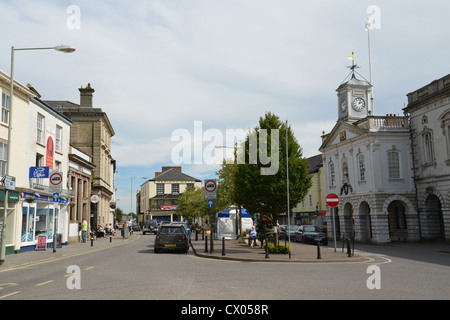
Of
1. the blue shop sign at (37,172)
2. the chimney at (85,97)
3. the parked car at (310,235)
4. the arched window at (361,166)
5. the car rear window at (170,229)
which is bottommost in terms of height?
the parked car at (310,235)

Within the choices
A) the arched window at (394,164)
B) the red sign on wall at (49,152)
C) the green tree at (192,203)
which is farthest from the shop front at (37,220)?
the green tree at (192,203)

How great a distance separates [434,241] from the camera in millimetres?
30375

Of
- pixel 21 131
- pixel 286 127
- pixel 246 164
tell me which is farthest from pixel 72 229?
pixel 286 127

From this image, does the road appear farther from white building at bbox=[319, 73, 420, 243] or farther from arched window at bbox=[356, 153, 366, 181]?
arched window at bbox=[356, 153, 366, 181]

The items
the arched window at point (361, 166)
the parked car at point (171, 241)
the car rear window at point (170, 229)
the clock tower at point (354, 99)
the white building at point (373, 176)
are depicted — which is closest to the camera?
Answer: the parked car at point (171, 241)

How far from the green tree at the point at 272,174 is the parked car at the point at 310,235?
350 inches

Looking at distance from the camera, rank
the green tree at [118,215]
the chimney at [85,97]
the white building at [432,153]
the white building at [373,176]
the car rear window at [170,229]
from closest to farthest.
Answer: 1. the car rear window at [170,229]
2. the white building at [432,153]
3. the white building at [373,176]
4. the chimney at [85,97]
5. the green tree at [118,215]

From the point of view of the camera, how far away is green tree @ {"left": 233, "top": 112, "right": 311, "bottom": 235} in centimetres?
2138

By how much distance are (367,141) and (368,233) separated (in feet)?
26.5

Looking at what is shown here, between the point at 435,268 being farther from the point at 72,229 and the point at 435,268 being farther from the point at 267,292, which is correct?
the point at 72,229

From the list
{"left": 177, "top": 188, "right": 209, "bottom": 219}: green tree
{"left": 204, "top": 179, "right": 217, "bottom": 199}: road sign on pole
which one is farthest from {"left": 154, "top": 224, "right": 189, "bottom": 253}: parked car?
{"left": 177, "top": 188, "right": 209, "bottom": 219}: green tree

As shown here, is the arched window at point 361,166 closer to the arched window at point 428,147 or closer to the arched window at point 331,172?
the arched window at point 331,172

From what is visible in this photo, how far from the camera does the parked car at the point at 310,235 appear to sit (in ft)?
98.9
